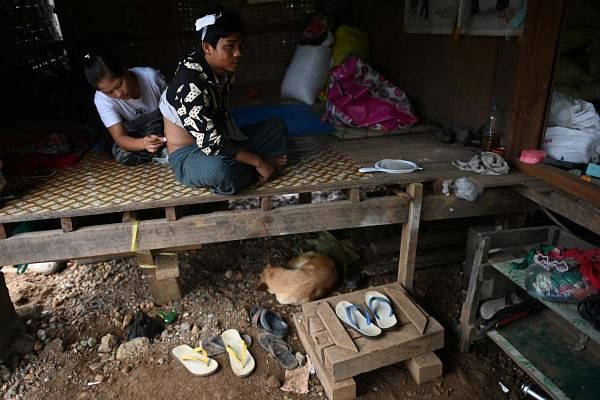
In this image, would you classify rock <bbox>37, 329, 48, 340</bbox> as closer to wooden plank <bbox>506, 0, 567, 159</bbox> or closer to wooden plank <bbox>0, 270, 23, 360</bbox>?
wooden plank <bbox>0, 270, 23, 360</bbox>

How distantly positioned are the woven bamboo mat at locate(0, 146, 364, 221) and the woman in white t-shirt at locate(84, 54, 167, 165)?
15 cm

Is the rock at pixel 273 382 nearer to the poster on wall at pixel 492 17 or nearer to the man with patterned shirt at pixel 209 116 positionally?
the man with patterned shirt at pixel 209 116

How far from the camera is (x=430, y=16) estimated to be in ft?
13.9

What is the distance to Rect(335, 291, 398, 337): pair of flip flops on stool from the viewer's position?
2693 millimetres

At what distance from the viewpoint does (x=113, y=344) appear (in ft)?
10.00

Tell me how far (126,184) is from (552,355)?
2.96 m

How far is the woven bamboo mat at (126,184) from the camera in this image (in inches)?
108

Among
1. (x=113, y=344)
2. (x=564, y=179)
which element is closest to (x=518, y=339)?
(x=564, y=179)

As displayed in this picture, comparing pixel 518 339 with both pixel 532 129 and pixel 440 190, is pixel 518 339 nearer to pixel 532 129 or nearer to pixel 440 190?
pixel 440 190

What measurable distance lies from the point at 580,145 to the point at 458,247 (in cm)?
124

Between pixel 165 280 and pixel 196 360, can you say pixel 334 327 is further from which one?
Result: pixel 165 280

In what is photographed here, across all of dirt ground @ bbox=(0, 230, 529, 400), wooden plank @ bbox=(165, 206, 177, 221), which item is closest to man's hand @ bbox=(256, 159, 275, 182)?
wooden plank @ bbox=(165, 206, 177, 221)

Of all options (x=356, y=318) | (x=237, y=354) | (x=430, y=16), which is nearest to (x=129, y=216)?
(x=237, y=354)

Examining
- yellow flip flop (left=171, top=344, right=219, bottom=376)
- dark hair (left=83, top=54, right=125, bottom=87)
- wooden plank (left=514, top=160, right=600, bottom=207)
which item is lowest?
yellow flip flop (left=171, top=344, right=219, bottom=376)
